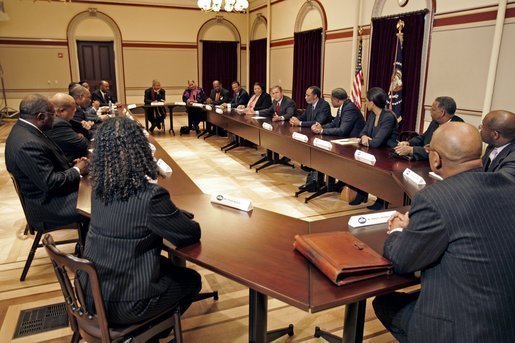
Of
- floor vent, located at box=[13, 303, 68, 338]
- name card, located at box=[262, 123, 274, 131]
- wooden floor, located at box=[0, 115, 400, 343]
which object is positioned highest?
name card, located at box=[262, 123, 274, 131]

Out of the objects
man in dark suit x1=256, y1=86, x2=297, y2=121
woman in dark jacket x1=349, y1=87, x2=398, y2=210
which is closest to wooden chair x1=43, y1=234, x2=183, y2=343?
woman in dark jacket x1=349, y1=87, x2=398, y2=210

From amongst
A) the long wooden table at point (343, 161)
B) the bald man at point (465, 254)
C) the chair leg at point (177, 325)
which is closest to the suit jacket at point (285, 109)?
the long wooden table at point (343, 161)

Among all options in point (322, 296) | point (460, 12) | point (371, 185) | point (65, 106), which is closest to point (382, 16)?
point (460, 12)

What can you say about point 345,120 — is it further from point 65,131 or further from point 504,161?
point 65,131

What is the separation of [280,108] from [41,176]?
4.23 metres

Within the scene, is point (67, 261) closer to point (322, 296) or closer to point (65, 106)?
point (322, 296)

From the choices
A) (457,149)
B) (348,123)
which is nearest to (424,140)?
(348,123)

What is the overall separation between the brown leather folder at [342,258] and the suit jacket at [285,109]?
4.39 metres

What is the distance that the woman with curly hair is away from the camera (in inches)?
57.2

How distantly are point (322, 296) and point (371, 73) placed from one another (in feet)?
20.7

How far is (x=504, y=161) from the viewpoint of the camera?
2.42m

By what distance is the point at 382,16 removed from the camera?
21.5 feet

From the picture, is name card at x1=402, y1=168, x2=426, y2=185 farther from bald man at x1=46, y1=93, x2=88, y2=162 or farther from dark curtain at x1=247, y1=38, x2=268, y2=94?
dark curtain at x1=247, y1=38, x2=268, y2=94

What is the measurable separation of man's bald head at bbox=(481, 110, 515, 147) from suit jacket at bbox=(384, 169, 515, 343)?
5.03 ft
